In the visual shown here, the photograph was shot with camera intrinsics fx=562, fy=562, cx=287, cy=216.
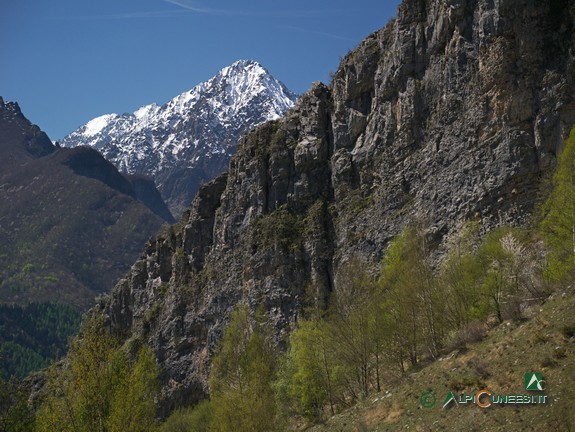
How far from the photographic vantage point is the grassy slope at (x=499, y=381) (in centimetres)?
1919

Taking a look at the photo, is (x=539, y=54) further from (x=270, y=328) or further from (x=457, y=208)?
→ (x=270, y=328)

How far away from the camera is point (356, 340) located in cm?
3612

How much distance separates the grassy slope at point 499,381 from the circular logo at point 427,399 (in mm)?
222

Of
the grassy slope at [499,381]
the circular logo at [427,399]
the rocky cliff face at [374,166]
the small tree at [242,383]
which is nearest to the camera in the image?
the grassy slope at [499,381]

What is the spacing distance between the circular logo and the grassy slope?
0.22m

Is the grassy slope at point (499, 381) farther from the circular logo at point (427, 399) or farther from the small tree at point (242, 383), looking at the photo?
the small tree at point (242, 383)

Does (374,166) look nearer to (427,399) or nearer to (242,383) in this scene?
(242,383)

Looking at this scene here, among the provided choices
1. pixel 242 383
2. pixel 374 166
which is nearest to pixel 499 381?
pixel 242 383

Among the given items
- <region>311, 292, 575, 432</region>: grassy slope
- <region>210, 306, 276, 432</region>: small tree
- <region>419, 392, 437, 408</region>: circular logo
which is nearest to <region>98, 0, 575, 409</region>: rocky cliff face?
<region>210, 306, 276, 432</region>: small tree

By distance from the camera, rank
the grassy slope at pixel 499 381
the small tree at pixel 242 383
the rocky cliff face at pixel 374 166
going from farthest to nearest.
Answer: the rocky cliff face at pixel 374 166
the small tree at pixel 242 383
the grassy slope at pixel 499 381

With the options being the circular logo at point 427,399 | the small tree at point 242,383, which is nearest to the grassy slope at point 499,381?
the circular logo at point 427,399

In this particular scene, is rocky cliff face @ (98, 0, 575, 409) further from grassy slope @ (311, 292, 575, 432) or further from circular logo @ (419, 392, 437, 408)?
circular logo @ (419, 392, 437, 408)

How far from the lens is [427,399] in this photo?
24.8m

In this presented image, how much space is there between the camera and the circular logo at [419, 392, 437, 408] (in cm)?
2434
